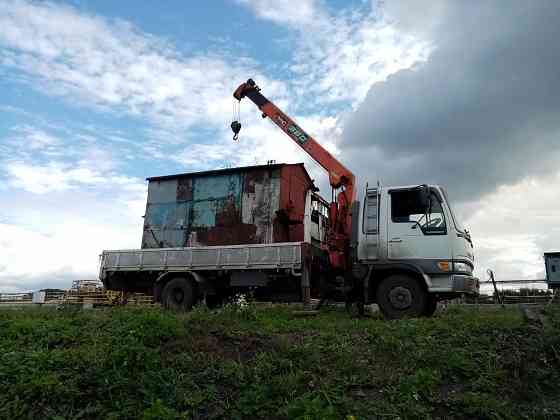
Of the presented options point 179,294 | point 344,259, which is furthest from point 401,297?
point 179,294

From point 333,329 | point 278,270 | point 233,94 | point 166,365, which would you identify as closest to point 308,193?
point 278,270

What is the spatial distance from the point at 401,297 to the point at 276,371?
458 cm

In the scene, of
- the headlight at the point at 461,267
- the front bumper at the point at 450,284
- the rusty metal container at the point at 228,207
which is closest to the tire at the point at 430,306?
the front bumper at the point at 450,284

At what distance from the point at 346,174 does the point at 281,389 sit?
8.30m

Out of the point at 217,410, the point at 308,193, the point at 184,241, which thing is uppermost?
the point at 308,193

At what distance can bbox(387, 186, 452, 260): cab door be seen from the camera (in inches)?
358

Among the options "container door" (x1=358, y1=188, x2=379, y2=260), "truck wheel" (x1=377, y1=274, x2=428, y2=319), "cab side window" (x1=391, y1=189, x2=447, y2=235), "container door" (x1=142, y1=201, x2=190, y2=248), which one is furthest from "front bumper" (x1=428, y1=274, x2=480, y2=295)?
"container door" (x1=142, y1=201, x2=190, y2=248)

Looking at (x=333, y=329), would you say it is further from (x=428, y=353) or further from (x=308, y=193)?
(x=308, y=193)

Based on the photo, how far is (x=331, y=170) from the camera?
41.4 ft

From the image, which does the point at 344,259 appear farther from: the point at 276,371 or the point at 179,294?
the point at 276,371

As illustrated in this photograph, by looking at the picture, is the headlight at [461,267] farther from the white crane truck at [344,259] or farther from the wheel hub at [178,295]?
the wheel hub at [178,295]

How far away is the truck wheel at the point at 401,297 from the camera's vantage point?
352 inches

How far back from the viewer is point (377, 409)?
4395mm

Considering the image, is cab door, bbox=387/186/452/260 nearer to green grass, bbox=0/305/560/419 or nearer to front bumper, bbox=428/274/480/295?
front bumper, bbox=428/274/480/295
